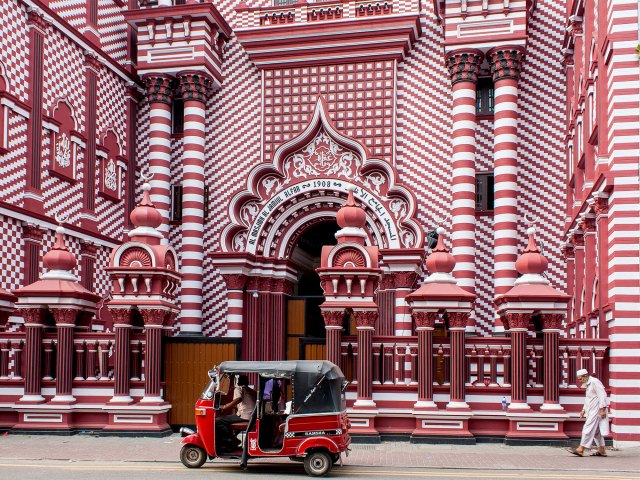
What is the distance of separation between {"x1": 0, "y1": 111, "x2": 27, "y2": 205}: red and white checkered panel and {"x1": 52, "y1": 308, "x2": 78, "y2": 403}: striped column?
463 centimetres

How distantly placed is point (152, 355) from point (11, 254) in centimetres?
599

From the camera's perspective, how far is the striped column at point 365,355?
19.7m

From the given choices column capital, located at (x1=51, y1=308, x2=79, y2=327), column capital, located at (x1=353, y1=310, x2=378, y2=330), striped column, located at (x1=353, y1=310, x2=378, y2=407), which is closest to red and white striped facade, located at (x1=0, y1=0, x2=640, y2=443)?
column capital, located at (x1=51, y1=308, x2=79, y2=327)

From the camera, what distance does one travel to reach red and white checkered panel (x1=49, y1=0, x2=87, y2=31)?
26.4 meters

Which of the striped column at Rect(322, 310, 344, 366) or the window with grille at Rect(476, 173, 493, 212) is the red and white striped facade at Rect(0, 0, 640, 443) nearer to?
the window with grille at Rect(476, 173, 493, 212)

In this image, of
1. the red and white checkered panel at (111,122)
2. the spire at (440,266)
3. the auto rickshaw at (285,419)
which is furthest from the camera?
the red and white checkered panel at (111,122)

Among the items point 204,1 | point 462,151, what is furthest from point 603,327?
point 204,1

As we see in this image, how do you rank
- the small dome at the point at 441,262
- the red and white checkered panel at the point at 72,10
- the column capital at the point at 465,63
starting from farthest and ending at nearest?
the column capital at the point at 465,63
the red and white checkered panel at the point at 72,10
the small dome at the point at 441,262

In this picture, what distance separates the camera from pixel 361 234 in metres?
21.0

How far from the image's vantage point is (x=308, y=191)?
90.1ft

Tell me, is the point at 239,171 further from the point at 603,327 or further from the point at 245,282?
Answer: the point at 603,327

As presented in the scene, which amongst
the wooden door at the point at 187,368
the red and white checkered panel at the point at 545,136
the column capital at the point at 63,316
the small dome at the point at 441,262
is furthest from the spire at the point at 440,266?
the column capital at the point at 63,316

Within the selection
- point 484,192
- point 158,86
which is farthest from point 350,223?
point 158,86

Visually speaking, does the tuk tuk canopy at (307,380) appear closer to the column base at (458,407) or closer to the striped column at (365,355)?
the striped column at (365,355)
